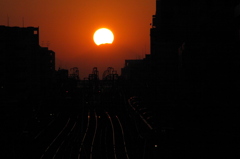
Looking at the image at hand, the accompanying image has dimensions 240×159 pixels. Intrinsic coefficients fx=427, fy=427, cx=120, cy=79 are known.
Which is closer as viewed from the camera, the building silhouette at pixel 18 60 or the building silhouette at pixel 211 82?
the building silhouette at pixel 211 82

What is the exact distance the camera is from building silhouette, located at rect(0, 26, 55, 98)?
37.2m

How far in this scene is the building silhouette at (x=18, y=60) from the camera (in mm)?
37156

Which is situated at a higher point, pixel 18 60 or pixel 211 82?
pixel 18 60

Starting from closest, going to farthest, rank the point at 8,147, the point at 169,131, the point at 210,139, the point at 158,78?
the point at 210,139 < the point at 169,131 < the point at 8,147 < the point at 158,78

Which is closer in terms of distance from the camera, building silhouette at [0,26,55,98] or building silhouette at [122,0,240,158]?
building silhouette at [122,0,240,158]

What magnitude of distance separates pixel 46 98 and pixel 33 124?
492 inches

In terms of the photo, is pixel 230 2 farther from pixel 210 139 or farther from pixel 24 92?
pixel 24 92

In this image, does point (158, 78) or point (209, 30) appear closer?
point (209, 30)

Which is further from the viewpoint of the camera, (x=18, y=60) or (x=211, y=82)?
(x=18, y=60)

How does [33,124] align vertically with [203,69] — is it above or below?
below

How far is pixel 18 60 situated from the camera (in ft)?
127

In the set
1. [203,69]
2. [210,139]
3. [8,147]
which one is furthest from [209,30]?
[8,147]

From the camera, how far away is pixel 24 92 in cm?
3831

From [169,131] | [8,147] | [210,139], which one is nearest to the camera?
[210,139]
